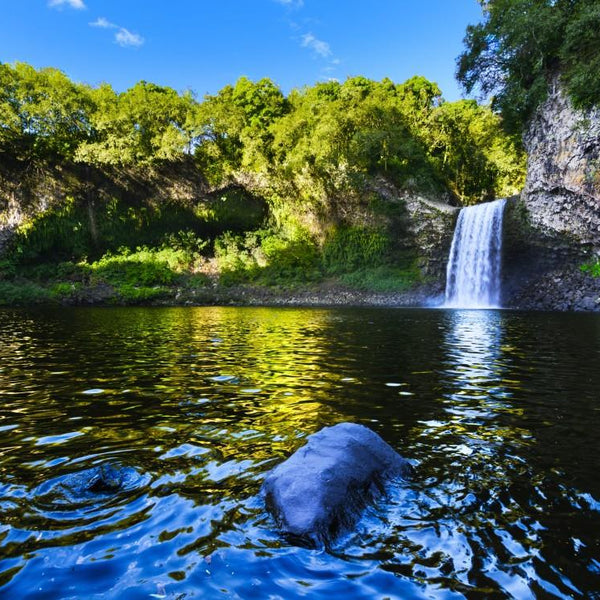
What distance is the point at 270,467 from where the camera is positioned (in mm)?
4656

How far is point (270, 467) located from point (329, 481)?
110cm

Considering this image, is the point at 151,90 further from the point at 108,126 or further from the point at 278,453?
the point at 278,453

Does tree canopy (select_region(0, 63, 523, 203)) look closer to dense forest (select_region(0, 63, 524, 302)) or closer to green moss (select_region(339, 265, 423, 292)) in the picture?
dense forest (select_region(0, 63, 524, 302))

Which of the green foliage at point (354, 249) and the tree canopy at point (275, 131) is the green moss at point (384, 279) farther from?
A: the tree canopy at point (275, 131)

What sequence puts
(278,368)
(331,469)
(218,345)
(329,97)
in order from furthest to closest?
1. (329,97)
2. (218,345)
3. (278,368)
4. (331,469)

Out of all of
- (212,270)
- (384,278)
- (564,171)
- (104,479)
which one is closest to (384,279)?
(384,278)

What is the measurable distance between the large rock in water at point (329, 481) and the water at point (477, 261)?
30103mm

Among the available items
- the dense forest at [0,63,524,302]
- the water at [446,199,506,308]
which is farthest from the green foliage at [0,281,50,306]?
the water at [446,199,506,308]

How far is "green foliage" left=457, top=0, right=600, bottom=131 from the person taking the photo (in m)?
24.3

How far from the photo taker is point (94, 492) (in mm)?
4145

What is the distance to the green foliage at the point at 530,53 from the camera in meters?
24.3

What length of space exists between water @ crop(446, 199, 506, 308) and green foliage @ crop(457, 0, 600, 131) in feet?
Result: 22.9

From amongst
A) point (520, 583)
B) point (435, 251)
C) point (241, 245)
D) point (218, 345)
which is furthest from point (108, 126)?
point (520, 583)

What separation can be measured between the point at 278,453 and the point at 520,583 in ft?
8.95
